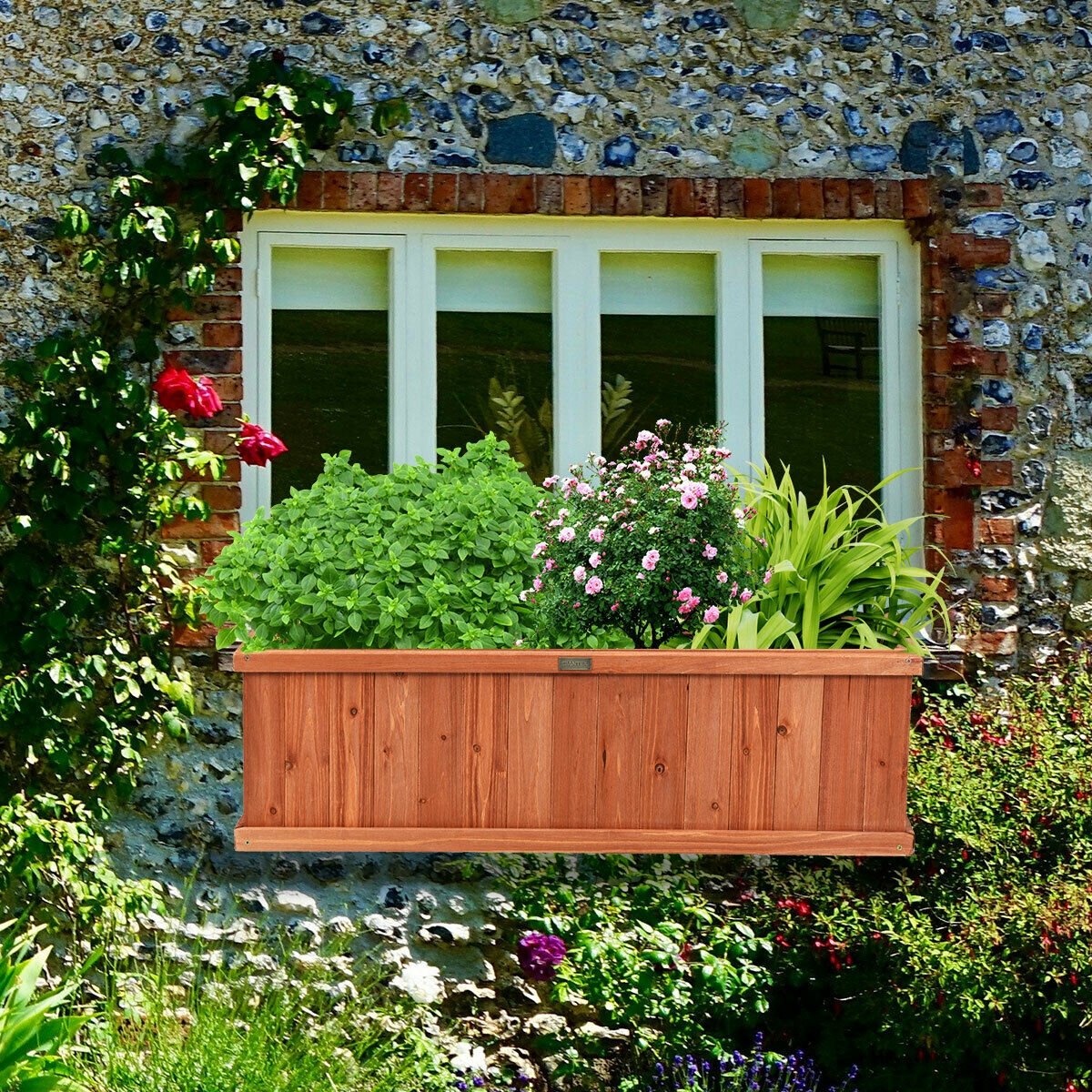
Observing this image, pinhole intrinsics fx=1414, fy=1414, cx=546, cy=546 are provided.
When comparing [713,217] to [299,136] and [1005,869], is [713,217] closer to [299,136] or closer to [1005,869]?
[299,136]

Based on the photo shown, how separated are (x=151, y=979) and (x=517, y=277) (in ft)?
7.40

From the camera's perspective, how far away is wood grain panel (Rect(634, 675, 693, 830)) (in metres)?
3.00

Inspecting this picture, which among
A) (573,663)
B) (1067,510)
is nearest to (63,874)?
(573,663)

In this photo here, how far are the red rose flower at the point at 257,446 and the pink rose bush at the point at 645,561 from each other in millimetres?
984

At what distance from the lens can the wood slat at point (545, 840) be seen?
299cm

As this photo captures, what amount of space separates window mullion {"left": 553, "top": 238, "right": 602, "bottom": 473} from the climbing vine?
680mm

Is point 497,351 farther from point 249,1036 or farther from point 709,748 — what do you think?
point 249,1036

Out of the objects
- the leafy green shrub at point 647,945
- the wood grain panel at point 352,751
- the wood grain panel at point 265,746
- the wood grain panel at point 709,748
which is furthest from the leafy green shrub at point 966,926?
the wood grain panel at point 265,746

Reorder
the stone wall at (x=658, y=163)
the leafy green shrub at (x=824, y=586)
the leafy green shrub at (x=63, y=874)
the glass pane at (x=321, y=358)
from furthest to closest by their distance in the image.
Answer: the glass pane at (x=321, y=358) < the stone wall at (x=658, y=163) < the leafy green shrub at (x=63, y=874) < the leafy green shrub at (x=824, y=586)

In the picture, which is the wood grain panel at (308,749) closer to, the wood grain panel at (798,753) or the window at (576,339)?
the wood grain panel at (798,753)

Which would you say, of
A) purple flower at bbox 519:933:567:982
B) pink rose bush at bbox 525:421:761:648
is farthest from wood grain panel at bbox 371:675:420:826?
purple flower at bbox 519:933:567:982

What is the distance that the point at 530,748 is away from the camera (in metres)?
3.00

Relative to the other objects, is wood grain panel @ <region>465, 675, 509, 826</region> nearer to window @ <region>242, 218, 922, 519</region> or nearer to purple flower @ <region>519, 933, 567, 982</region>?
purple flower @ <region>519, 933, 567, 982</region>

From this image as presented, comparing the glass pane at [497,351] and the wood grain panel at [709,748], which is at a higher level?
the glass pane at [497,351]
